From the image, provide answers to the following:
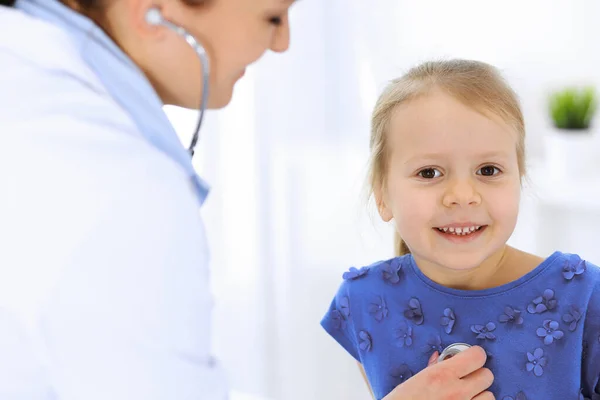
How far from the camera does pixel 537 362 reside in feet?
4.09

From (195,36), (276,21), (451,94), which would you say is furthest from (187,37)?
(451,94)

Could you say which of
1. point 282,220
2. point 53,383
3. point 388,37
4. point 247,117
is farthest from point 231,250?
point 53,383

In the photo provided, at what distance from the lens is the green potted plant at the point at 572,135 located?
2.61 m

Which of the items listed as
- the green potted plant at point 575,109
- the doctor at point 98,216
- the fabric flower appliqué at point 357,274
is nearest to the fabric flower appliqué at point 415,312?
the fabric flower appliqué at point 357,274

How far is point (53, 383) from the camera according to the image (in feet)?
2.83

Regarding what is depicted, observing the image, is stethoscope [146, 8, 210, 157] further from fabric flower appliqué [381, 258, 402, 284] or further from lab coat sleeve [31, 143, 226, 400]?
fabric flower appliqué [381, 258, 402, 284]

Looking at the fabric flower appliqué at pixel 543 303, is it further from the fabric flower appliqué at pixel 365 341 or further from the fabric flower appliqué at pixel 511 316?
the fabric flower appliqué at pixel 365 341

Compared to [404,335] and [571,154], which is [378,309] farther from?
[571,154]

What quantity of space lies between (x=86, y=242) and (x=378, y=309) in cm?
70

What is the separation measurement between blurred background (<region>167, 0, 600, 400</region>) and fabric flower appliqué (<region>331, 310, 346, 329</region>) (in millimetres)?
1220

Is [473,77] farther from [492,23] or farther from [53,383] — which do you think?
[492,23]

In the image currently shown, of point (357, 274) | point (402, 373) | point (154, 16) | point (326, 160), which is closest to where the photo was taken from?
point (154, 16)

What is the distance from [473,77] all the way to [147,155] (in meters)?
0.65

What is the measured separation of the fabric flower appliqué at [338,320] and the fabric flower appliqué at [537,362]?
1.11ft
